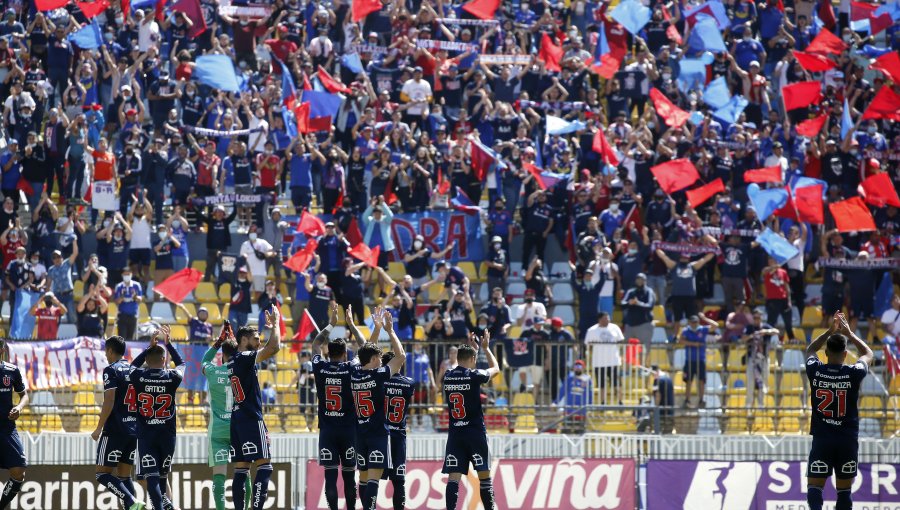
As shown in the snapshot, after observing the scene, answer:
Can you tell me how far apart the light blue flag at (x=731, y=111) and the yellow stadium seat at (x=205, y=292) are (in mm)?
Answer: 9890

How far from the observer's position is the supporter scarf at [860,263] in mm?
26719

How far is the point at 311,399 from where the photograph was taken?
A: 22.6 metres

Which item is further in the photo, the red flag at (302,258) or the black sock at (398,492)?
the red flag at (302,258)

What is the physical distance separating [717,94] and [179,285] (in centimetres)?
1116

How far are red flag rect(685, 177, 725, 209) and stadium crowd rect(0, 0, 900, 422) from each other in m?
0.04

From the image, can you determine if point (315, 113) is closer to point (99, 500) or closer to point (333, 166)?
point (333, 166)

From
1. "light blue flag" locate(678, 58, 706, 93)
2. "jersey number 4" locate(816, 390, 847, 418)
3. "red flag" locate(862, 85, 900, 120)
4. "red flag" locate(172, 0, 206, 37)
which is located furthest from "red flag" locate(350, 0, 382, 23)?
"jersey number 4" locate(816, 390, 847, 418)

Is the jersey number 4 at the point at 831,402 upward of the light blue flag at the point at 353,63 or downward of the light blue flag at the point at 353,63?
downward

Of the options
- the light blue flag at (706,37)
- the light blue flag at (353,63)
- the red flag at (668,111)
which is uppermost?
the light blue flag at (706,37)

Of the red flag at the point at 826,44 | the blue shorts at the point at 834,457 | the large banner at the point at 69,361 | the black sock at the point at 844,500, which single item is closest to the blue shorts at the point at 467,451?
the blue shorts at the point at 834,457

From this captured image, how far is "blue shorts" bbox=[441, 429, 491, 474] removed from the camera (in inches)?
683

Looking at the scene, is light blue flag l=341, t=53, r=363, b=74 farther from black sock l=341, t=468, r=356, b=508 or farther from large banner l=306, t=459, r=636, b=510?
black sock l=341, t=468, r=356, b=508

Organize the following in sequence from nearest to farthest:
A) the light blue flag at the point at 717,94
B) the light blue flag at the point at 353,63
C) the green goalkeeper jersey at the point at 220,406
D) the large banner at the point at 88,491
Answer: the green goalkeeper jersey at the point at 220,406, the large banner at the point at 88,491, the light blue flag at the point at 717,94, the light blue flag at the point at 353,63

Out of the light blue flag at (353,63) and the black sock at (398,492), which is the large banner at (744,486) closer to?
the black sock at (398,492)
